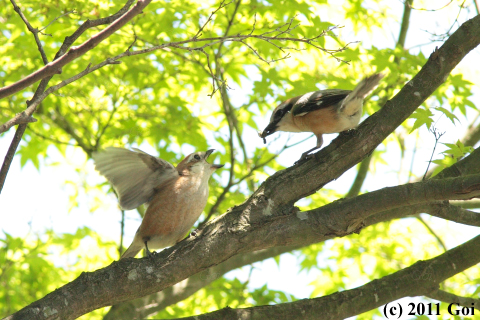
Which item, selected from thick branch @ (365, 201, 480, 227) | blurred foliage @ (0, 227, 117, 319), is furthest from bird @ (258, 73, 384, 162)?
blurred foliage @ (0, 227, 117, 319)

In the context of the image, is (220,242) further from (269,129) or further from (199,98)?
(199,98)

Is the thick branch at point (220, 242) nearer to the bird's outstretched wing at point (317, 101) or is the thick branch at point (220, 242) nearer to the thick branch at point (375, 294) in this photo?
the thick branch at point (375, 294)

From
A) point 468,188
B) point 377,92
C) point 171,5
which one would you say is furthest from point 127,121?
point 468,188

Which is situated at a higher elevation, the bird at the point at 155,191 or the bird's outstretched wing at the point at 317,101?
the bird's outstretched wing at the point at 317,101

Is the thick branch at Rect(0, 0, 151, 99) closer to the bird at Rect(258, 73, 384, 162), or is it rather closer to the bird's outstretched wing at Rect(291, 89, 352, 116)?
the bird at Rect(258, 73, 384, 162)

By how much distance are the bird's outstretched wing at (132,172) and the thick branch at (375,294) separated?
172 centimetres

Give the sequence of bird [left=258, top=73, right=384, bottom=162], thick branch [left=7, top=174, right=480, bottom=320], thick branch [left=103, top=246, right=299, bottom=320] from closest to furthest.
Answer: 1. thick branch [left=7, top=174, right=480, bottom=320]
2. bird [left=258, top=73, right=384, bottom=162]
3. thick branch [left=103, top=246, right=299, bottom=320]

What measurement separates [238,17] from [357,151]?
3.45 meters

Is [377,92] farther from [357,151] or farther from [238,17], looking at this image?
[357,151]

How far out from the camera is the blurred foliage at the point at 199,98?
5.64m

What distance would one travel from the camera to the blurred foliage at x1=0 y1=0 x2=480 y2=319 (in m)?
5.64

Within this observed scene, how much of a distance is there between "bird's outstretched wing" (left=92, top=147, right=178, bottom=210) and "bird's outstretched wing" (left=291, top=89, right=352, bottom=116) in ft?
4.61

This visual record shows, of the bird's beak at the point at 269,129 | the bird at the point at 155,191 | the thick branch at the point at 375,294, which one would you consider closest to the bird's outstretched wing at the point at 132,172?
the bird at the point at 155,191

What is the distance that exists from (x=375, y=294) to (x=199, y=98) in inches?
178
